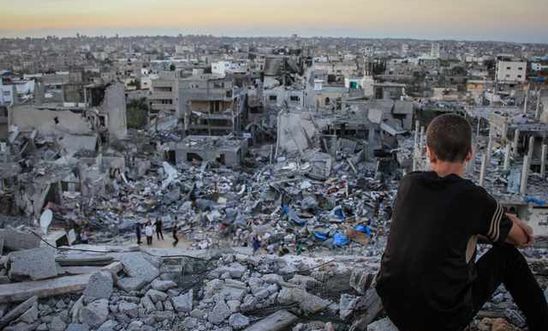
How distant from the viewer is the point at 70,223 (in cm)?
1445

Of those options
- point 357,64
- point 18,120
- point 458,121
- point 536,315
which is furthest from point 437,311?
point 357,64

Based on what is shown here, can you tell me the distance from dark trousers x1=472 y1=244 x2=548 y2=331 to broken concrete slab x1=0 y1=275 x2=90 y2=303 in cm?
326

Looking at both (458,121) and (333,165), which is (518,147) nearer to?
(333,165)

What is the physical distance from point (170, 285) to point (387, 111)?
2266 centimetres

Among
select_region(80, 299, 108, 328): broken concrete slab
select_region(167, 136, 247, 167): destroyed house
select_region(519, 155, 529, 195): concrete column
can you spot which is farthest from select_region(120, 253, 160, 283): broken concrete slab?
select_region(167, 136, 247, 167): destroyed house

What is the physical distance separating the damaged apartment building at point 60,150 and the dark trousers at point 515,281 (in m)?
14.8

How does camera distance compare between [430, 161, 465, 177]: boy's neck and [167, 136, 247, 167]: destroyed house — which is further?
[167, 136, 247, 167]: destroyed house

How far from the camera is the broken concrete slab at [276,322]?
386 centimetres

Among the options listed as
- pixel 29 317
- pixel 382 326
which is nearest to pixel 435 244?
pixel 382 326

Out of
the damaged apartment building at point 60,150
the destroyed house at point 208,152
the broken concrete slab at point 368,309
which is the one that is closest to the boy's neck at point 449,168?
the broken concrete slab at point 368,309

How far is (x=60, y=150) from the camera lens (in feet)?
71.6

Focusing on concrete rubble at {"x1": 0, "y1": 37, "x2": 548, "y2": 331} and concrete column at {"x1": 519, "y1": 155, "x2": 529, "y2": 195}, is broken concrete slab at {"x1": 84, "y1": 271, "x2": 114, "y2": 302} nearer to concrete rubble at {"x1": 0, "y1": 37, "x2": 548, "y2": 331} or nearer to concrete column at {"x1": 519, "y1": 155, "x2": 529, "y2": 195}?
concrete rubble at {"x1": 0, "y1": 37, "x2": 548, "y2": 331}

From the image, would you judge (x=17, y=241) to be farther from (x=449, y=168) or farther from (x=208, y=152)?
(x=208, y=152)

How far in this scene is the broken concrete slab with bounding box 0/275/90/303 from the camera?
433 cm
